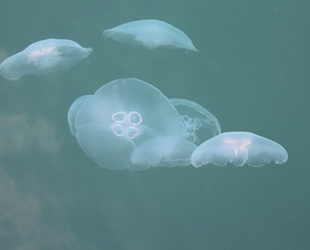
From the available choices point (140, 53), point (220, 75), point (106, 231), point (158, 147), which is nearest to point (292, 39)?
point (220, 75)

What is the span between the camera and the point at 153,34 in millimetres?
4586

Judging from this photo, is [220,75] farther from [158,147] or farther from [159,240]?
[159,240]

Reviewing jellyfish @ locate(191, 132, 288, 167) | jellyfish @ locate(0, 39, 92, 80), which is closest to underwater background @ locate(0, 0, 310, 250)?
jellyfish @ locate(0, 39, 92, 80)

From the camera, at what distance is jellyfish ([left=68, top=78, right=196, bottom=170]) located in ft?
13.2

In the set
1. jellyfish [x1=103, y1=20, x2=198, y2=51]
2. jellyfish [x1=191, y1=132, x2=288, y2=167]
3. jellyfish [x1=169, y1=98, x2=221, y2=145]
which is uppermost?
jellyfish [x1=103, y1=20, x2=198, y2=51]

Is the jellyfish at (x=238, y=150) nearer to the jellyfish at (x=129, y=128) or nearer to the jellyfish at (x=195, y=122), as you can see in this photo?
the jellyfish at (x=129, y=128)

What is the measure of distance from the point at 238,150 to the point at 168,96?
1.39 meters

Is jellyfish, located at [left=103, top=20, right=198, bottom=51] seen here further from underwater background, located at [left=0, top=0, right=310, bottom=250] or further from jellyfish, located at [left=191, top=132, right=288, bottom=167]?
jellyfish, located at [left=191, top=132, right=288, bottom=167]

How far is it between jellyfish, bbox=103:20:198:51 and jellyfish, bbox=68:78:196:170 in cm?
101

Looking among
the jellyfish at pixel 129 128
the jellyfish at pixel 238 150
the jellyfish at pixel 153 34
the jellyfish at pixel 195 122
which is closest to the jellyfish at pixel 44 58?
the jellyfish at pixel 153 34

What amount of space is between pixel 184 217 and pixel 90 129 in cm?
194

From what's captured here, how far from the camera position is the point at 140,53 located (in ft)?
15.9

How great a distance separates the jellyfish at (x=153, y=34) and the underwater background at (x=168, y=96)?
0.15 meters

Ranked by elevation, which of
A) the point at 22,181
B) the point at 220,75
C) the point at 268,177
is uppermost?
the point at 220,75
